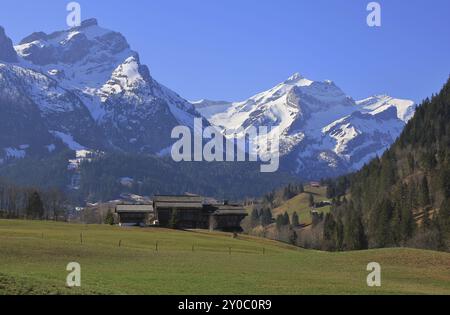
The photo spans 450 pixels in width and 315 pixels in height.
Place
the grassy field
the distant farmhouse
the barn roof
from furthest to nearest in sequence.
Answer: the distant farmhouse
the barn roof
the grassy field

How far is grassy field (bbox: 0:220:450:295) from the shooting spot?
4631cm

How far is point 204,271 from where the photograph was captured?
62719 millimetres

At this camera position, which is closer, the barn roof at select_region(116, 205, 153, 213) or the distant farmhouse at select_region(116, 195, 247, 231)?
the barn roof at select_region(116, 205, 153, 213)

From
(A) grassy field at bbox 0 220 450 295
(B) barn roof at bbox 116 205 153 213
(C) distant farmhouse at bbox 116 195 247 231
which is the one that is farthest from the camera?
(C) distant farmhouse at bbox 116 195 247 231

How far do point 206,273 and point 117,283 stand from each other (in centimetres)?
1440

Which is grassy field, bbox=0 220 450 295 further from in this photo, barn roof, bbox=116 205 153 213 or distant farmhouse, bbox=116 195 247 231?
distant farmhouse, bbox=116 195 247 231

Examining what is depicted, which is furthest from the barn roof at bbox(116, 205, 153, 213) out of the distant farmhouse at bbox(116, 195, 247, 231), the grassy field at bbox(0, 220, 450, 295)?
the grassy field at bbox(0, 220, 450, 295)

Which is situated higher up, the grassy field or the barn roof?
the barn roof

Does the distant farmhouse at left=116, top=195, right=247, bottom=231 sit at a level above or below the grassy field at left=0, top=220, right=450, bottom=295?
above

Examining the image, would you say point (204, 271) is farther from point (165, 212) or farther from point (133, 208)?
point (133, 208)

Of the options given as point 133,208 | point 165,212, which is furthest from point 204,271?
point 133,208
